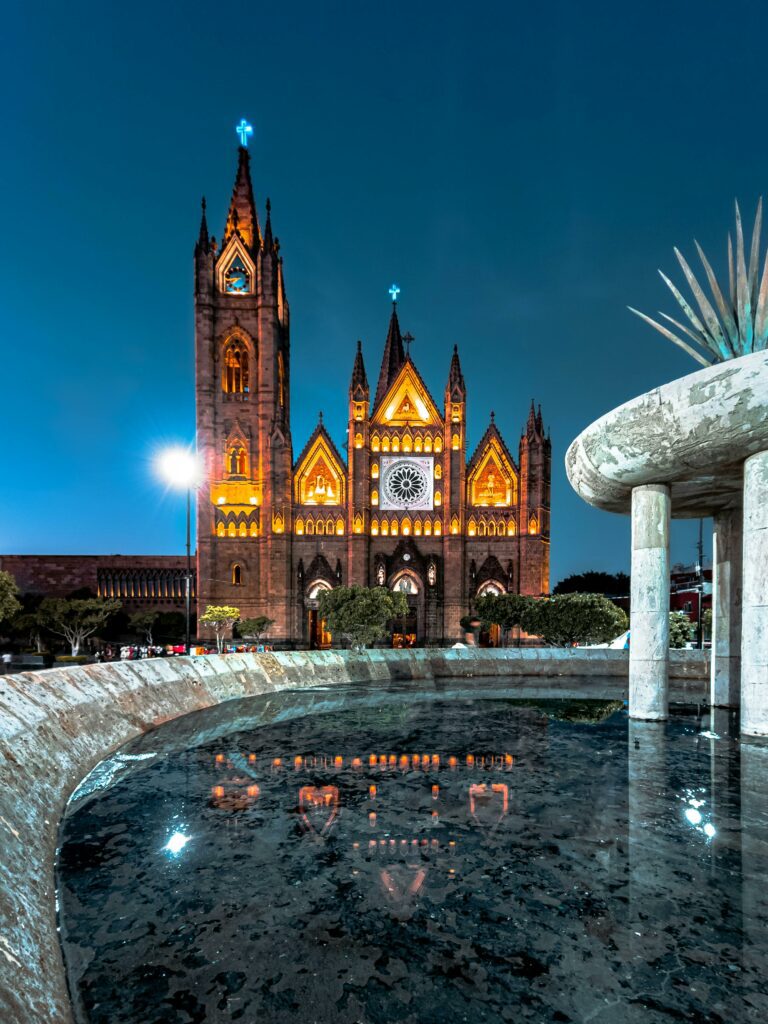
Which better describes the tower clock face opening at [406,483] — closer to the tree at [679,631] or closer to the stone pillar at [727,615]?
the tree at [679,631]

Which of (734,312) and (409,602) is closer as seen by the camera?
(734,312)

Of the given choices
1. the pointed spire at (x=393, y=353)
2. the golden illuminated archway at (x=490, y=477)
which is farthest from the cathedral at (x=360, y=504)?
the pointed spire at (x=393, y=353)

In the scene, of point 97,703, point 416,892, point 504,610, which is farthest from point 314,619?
point 416,892

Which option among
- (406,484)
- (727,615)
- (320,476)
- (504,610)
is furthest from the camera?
(320,476)

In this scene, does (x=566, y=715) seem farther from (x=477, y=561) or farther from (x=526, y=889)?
(x=477, y=561)

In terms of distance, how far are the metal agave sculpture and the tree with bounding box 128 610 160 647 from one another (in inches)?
1855

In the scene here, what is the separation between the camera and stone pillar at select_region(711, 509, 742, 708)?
9.02 meters

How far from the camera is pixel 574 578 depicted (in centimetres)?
7275

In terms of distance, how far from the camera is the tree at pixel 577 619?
23.2 metres

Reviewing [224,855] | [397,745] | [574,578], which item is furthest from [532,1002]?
[574,578]

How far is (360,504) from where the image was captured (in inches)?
1989

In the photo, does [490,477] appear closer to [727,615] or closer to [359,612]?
[359,612]

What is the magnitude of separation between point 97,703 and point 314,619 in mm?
46000

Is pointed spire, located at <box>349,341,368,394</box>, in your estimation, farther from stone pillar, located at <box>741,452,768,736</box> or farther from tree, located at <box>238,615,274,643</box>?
stone pillar, located at <box>741,452,768,736</box>
